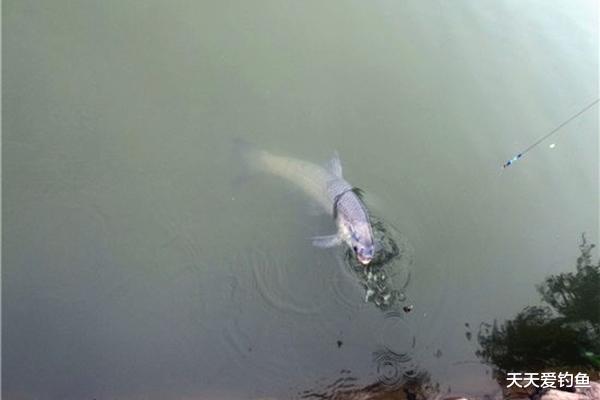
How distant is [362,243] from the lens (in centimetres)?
450

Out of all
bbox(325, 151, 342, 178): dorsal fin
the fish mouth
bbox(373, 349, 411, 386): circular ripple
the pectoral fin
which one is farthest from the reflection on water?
bbox(325, 151, 342, 178): dorsal fin

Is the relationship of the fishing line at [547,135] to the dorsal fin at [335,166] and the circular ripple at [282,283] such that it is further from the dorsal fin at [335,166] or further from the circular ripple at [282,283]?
the circular ripple at [282,283]

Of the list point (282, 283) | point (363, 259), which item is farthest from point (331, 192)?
point (282, 283)

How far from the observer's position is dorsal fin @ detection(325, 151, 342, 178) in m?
5.08

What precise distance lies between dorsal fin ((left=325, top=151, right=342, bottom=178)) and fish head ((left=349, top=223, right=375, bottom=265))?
2.32ft

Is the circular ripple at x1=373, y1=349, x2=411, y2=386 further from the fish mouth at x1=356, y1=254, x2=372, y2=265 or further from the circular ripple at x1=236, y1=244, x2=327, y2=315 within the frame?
the fish mouth at x1=356, y1=254, x2=372, y2=265

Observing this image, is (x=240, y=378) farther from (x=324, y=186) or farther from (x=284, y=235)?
(x=324, y=186)

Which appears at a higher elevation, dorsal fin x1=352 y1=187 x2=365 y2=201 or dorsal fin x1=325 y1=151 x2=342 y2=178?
dorsal fin x1=325 y1=151 x2=342 y2=178

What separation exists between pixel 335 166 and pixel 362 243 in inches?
37.9

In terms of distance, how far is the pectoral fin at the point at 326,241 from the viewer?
467 centimetres

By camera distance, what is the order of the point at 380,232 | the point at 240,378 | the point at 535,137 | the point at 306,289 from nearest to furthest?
the point at 240,378
the point at 306,289
the point at 380,232
the point at 535,137

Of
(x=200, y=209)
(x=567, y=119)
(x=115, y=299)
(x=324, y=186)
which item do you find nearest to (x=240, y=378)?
(x=115, y=299)

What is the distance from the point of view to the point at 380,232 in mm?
4797

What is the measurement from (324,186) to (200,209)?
1.18 metres
